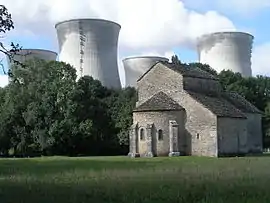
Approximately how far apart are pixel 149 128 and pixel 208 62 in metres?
24.6

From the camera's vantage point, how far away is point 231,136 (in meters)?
59.6

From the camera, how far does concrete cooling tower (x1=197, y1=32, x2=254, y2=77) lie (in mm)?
73125

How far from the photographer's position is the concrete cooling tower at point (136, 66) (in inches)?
3036

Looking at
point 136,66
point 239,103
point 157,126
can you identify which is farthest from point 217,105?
point 136,66

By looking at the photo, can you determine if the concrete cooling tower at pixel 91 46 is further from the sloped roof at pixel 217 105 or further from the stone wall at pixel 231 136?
the stone wall at pixel 231 136

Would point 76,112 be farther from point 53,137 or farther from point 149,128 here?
point 149,128

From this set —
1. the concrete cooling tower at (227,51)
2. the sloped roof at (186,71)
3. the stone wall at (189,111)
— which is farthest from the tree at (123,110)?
the concrete cooling tower at (227,51)

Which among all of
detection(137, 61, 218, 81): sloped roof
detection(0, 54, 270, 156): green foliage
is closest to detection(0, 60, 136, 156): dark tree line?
detection(0, 54, 270, 156): green foliage

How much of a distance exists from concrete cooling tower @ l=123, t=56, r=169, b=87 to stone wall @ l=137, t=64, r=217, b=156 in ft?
39.7

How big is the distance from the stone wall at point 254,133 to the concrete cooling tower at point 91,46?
18.7m

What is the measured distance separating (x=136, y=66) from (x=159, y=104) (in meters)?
19.1

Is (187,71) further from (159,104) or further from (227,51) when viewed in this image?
(227,51)

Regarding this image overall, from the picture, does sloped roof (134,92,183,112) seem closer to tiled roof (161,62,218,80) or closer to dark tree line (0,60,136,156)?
tiled roof (161,62,218,80)

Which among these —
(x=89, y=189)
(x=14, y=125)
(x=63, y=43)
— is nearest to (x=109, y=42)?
(x=63, y=43)
